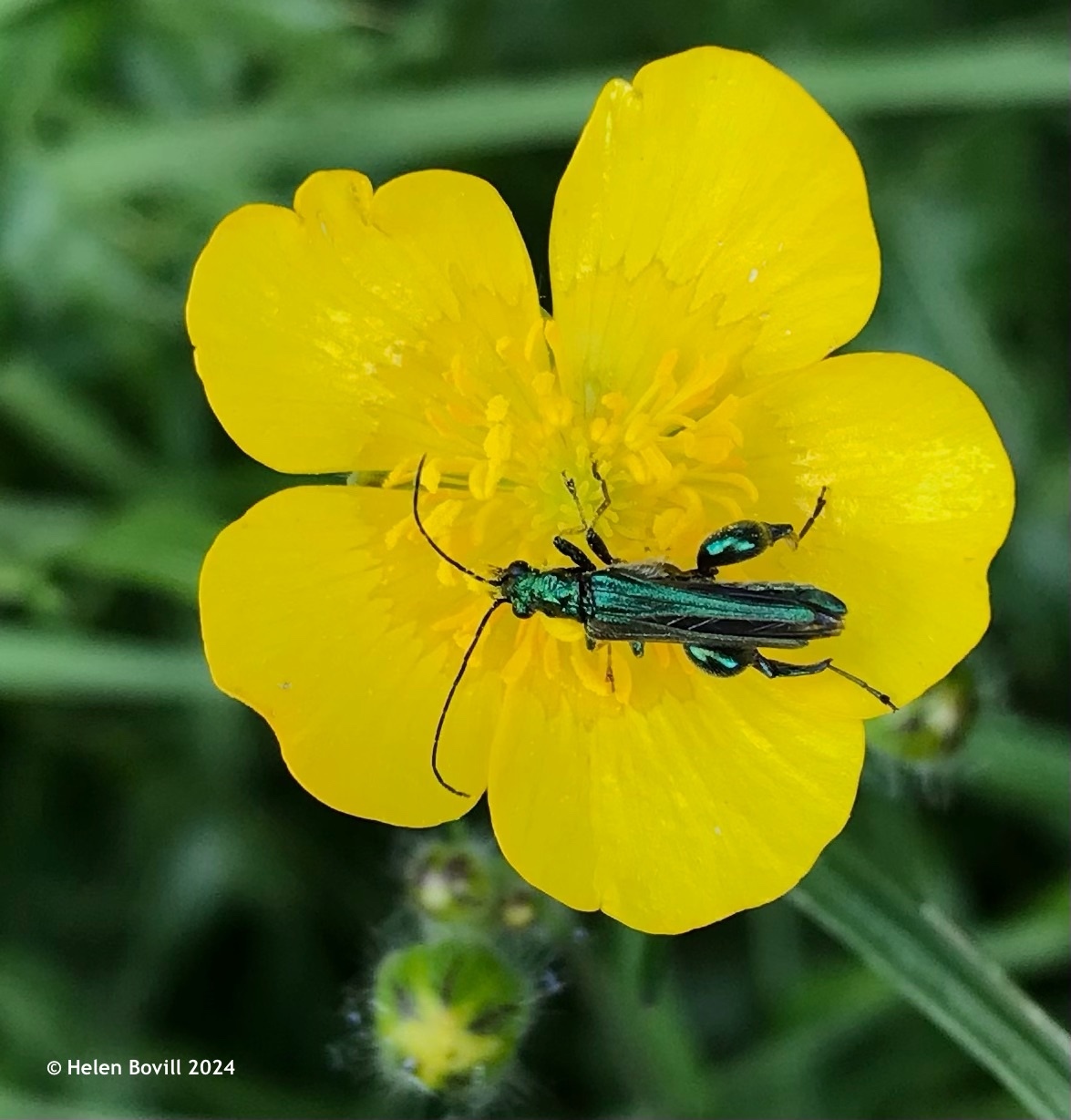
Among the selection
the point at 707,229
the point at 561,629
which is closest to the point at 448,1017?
the point at 561,629

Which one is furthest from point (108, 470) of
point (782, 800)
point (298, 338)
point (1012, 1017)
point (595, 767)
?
point (1012, 1017)

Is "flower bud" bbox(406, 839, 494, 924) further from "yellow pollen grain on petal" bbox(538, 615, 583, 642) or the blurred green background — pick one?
"yellow pollen grain on petal" bbox(538, 615, 583, 642)

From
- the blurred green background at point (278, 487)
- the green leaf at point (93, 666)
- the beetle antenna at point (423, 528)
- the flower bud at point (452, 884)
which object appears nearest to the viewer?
the beetle antenna at point (423, 528)

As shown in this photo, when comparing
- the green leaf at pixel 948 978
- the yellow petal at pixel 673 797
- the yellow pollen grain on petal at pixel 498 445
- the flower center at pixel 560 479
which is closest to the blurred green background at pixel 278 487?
the green leaf at pixel 948 978

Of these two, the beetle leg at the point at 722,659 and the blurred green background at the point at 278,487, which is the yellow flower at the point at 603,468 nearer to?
the beetle leg at the point at 722,659

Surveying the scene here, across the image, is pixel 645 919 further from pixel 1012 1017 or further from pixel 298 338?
pixel 298 338

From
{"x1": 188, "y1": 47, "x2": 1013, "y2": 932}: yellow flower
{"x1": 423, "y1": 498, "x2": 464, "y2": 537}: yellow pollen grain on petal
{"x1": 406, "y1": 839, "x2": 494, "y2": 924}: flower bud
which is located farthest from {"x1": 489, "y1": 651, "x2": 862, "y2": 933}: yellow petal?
{"x1": 406, "y1": 839, "x2": 494, "y2": 924}: flower bud

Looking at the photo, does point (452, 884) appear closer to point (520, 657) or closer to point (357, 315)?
point (520, 657)
